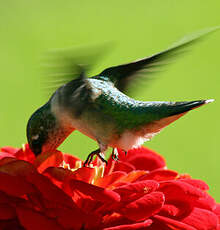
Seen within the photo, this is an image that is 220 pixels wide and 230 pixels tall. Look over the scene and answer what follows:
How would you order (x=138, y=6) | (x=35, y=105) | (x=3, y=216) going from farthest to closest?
(x=138, y=6) < (x=35, y=105) < (x=3, y=216)

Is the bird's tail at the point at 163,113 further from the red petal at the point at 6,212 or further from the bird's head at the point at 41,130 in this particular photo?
the red petal at the point at 6,212

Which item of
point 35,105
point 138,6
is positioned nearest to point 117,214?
point 35,105

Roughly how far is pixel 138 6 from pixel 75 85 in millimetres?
5214

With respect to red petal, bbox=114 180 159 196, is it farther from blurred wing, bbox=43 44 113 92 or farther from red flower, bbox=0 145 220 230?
blurred wing, bbox=43 44 113 92

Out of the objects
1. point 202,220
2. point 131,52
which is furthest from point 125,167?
point 131,52

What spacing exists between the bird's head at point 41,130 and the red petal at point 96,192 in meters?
0.36

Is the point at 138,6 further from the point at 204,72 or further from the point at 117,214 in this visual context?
the point at 117,214

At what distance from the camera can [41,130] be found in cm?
157

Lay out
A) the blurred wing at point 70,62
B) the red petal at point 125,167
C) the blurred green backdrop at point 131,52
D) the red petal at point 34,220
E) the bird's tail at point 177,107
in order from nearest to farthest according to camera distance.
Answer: the red petal at point 34,220
the blurred wing at point 70,62
the bird's tail at point 177,107
the red petal at point 125,167
the blurred green backdrop at point 131,52

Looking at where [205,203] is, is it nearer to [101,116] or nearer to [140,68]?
[101,116]

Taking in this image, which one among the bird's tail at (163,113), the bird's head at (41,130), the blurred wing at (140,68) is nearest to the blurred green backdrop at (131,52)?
the blurred wing at (140,68)

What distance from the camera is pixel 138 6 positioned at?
6547mm

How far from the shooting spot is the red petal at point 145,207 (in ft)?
4.04

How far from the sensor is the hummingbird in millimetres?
1498
